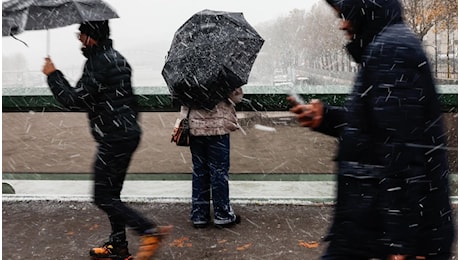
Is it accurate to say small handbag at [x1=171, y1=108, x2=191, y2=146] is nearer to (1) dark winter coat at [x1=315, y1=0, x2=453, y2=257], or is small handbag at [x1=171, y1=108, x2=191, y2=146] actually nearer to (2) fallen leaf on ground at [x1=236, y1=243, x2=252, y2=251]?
(2) fallen leaf on ground at [x1=236, y1=243, x2=252, y2=251]

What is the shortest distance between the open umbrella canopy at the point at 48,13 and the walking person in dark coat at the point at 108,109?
8 cm

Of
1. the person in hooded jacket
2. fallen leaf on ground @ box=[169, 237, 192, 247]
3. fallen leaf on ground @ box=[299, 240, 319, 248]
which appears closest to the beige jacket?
fallen leaf on ground @ box=[169, 237, 192, 247]

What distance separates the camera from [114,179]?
170 inches

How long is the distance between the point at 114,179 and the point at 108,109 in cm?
50

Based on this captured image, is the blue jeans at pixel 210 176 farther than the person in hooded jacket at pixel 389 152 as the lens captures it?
Yes

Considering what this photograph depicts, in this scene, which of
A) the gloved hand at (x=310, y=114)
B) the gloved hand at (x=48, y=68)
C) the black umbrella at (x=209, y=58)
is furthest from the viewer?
the black umbrella at (x=209, y=58)

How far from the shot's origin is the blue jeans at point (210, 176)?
5293mm

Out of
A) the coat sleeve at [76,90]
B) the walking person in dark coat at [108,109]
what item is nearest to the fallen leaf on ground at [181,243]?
the walking person in dark coat at [108,109]

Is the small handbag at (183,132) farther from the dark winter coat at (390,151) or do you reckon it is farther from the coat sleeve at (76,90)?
the dark winter coat at (390,151)

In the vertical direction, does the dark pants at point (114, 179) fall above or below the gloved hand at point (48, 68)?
below

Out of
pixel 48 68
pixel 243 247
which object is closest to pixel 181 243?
pixel 243 247

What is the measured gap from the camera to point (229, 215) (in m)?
5.48

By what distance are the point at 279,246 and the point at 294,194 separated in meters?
1.60

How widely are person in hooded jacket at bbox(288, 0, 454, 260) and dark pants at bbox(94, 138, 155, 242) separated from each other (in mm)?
1869
